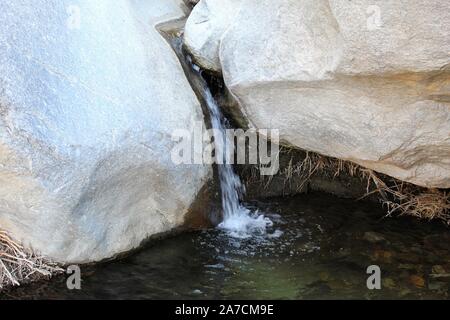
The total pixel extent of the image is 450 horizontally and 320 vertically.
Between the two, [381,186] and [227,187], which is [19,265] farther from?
[381,186]

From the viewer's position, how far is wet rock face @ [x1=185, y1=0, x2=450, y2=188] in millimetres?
3814

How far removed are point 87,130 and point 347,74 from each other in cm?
192

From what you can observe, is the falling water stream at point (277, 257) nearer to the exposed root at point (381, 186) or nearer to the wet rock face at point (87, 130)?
the exposed root at point (381, 186)

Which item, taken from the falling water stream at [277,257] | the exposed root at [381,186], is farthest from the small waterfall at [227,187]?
the exposed root at [381,186]

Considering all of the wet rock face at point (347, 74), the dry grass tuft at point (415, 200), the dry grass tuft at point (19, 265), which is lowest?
the dry grass tuft at point (19, 265)

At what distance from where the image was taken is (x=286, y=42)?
460 cm

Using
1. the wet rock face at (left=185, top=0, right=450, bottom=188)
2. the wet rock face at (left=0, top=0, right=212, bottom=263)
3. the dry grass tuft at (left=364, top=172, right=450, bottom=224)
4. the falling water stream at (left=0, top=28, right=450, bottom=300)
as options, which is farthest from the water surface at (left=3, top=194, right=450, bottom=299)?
the wet rock face at (left=185, top=0, right=450, bottom=188)

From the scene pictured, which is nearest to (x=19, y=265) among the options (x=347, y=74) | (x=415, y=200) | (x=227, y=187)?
(x=227, y=187)

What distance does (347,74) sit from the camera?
422cm

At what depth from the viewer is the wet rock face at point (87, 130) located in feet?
13.7

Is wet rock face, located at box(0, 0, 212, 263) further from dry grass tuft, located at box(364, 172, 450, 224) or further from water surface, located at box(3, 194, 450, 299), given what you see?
dry grass tuft, located at box(364, 172, 450, 224)

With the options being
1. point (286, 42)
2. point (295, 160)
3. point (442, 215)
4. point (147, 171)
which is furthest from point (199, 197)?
point (442, 215)

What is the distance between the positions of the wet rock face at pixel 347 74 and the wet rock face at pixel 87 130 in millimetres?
639

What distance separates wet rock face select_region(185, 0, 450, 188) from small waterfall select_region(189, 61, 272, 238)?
1.03 feet
